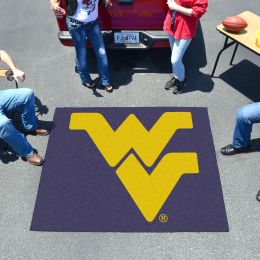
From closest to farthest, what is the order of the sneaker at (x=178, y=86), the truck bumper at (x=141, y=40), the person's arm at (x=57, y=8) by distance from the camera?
the person's arm at (x=57, y=8) < the truck bumper at (x=141, y=40) < the sneaker at (x=178, y=86)

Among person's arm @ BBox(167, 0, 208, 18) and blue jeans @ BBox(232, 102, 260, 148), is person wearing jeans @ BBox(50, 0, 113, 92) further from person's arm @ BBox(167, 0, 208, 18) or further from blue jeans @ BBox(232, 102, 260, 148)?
blue jeans @ BBox(232, 102, 260, 148)

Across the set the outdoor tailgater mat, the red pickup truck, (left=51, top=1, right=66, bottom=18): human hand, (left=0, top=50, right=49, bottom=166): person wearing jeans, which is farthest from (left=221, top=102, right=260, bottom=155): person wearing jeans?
(left=51, top=1, right=66, bottom=18): human hand

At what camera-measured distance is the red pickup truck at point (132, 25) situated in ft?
13.9

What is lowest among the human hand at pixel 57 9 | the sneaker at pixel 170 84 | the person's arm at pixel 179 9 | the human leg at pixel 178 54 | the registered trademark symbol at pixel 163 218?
the registered trademark symbol at pixel 163 218

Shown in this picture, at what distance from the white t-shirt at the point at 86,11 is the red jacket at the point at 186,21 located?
0.91 metres

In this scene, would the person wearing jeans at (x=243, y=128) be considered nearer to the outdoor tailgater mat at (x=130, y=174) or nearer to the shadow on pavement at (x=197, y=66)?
the outdoor tailgater mat at (x=130, y=174)

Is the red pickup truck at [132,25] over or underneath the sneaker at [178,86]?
over

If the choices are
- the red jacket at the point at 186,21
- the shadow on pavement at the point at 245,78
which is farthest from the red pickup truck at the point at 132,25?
the shadow on pavement at the point at 245,78

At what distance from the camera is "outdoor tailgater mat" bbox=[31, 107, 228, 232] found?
352 cm

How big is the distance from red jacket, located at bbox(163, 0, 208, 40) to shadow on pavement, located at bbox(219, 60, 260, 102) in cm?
129

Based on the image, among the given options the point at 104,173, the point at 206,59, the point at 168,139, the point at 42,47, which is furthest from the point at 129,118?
the point at 42,47

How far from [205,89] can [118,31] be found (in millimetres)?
1517

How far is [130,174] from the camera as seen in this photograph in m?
3.89

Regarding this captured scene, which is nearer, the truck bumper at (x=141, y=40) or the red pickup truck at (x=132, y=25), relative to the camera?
the red pickup truck at (x=132, y=25)
